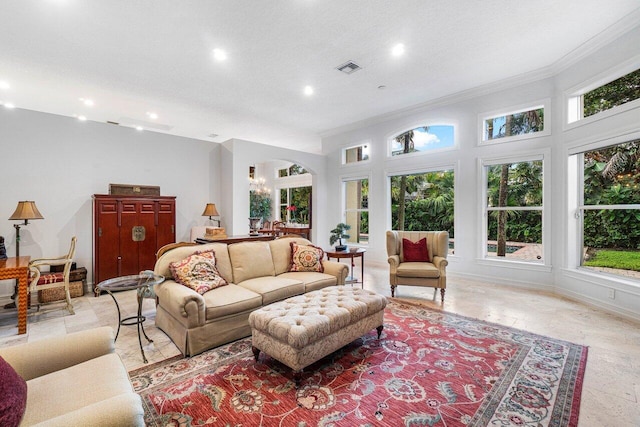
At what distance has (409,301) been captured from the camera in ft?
13.5

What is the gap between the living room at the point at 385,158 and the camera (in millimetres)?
3752

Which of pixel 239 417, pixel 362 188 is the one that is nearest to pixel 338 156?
pixel 362 188

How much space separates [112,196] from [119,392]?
4.42 m

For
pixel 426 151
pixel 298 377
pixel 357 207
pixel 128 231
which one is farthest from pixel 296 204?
pixel 298 377

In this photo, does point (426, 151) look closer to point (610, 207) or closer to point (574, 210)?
point (574, 210)

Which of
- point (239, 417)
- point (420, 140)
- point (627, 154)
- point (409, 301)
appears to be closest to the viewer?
point (239, 417)

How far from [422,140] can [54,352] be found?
20.6 ft

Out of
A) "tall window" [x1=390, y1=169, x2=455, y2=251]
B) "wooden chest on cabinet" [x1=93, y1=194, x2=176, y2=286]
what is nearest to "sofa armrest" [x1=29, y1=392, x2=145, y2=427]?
"wooden chest on cabinet" [x1=93, y1=194, x2=176, y2=286]

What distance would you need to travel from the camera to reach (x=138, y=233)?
16.6 ft

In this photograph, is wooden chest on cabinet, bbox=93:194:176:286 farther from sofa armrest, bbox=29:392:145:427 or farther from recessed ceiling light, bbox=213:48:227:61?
sofa armrest, bbox=29:392:145:427

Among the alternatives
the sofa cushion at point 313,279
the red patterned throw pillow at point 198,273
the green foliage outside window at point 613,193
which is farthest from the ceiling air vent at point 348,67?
the green foliage outside window at point 613,193

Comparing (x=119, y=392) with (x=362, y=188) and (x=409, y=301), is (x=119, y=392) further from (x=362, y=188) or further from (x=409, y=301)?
(x=362, y=188)

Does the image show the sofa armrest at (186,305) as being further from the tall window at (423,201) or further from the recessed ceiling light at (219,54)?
the tall window at (423,201)

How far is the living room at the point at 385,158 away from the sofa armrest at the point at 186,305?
295 centimetres
